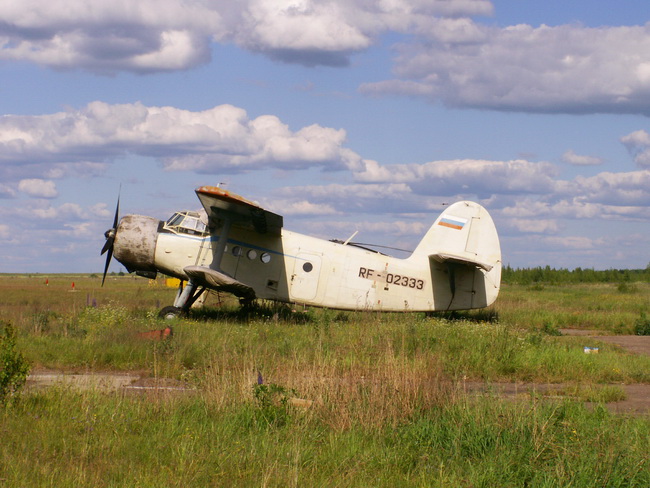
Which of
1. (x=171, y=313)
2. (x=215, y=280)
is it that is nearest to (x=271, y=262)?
(x=215, y=280)

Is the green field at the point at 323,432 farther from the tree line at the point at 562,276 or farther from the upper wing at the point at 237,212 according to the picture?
the tree line at the point at 562,276

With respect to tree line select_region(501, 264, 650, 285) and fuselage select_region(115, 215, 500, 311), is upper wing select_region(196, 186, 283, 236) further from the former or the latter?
tree line select_region(501, 264, 650, 285)

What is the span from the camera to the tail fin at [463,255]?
65.4 ft

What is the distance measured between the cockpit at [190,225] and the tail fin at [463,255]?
611cm

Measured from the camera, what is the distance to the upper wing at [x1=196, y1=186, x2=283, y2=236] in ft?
53.2

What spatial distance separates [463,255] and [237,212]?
701 centimetres

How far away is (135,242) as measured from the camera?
61.8 feet

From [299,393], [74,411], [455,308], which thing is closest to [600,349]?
[455,308]

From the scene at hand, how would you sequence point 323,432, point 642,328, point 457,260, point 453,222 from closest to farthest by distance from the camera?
1. point 323,432
2. point 457,260
3. point 453,222
4. point 642,328

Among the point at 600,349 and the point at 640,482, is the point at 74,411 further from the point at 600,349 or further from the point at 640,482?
the point at 600,349

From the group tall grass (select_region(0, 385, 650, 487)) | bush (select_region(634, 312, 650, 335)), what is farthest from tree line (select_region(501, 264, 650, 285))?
tall grass (select_region(0, 385, 650, 487))

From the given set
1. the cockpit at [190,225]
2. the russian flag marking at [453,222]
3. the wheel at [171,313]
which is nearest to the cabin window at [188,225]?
the cockpit at [190,225]

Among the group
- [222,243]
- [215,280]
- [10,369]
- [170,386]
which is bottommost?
[170,386]

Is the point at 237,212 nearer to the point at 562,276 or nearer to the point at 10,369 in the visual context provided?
the point at 10,369
